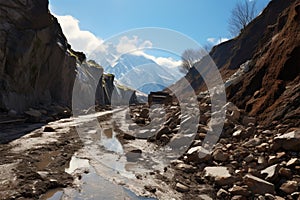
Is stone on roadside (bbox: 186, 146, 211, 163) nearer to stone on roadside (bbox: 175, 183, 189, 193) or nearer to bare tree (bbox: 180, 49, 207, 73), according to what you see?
stone on roadside (bbox: 175, 183, 189, 193)

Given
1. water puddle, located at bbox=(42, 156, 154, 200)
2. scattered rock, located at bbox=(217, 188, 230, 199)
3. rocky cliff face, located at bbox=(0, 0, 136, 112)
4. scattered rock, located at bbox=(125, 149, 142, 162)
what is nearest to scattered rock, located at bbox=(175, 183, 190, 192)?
scattered rock, located at bbox=(217, 188, 230, 199)

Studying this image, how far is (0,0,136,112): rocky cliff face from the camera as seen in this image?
1766 centimetres

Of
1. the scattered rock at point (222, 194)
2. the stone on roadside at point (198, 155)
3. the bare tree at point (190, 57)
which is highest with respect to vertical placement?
the bare tree at point (190, 57)

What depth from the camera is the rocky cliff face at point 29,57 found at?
17.7 m

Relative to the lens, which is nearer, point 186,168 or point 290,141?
point 290,141

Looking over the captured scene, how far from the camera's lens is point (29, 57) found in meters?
20.9

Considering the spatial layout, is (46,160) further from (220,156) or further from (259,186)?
(259,186)

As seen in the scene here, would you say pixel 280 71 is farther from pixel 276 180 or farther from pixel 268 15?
pixel 268 15

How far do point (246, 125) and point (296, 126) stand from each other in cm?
188

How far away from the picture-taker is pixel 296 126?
6430mm

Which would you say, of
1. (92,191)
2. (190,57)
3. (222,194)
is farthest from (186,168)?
(190,57)

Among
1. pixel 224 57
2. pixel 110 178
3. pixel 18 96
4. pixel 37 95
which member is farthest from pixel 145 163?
pixel 224 57

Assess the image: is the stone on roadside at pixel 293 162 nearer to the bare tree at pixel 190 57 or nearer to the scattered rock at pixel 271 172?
the scattered rock at pixel 271 172

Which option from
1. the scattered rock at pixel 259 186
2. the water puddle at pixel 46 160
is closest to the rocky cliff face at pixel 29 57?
the water puddle at pixel 46 160
